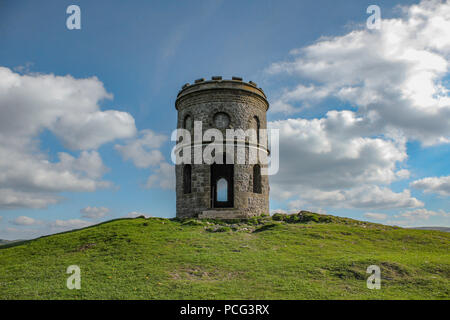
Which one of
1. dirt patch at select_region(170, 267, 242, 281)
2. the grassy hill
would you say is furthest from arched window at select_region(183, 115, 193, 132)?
dirt patch at select_region(170, 267, 242, 281)

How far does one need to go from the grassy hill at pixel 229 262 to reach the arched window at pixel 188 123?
723cm

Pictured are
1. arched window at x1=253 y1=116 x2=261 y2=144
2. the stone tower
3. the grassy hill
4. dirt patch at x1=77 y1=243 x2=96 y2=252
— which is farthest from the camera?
arched window at x1=253 y1=116 x2=261 y2=144

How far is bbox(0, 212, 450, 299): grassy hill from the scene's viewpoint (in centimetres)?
942

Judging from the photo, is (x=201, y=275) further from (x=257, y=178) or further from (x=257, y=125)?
(x=257, y=125)

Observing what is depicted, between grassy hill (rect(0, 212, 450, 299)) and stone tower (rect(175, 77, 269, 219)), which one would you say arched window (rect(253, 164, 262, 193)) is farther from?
grassy hill (rect(0, 212, 450, 299))

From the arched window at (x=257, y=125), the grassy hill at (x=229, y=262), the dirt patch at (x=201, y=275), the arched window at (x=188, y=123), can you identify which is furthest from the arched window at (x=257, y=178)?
the dirt patch at (x=201, y=275)

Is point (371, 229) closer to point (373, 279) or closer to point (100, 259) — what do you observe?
point (373, 279)

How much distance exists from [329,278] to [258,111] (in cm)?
1530

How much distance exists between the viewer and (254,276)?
416 inches

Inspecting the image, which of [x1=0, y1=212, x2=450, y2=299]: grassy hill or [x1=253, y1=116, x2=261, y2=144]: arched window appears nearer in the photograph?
[x1=0, y1=212, x2=450, y2=299]: grassy hill

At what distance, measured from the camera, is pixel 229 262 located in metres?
12.1

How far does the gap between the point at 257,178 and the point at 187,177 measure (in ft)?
16.2
